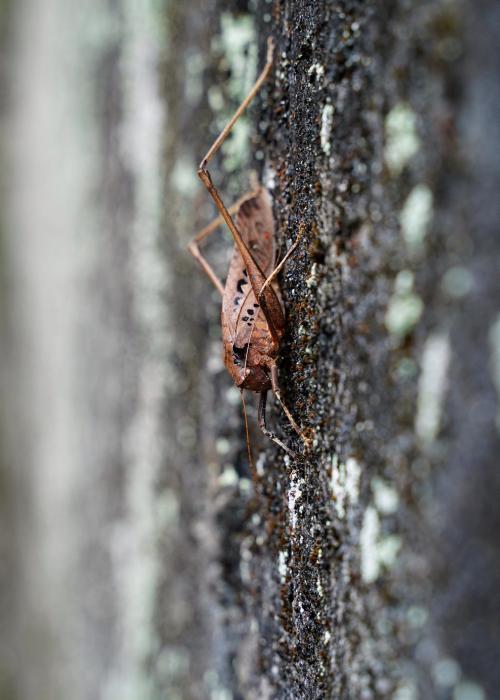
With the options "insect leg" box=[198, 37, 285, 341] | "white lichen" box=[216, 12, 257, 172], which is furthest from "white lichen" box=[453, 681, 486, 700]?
"white lichen" box=[216, 12, 257, 172]

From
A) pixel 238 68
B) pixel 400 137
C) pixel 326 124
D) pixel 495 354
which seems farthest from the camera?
pixel 238 68

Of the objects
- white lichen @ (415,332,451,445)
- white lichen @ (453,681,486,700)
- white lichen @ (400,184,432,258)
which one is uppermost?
white lichen @ (400,184,432,258)

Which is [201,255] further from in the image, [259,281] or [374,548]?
[374,548]

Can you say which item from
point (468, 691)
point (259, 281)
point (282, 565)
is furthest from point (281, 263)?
point (468, 691)

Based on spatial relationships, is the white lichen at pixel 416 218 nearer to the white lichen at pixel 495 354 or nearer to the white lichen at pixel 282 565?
the white lichen at pixel 495 354

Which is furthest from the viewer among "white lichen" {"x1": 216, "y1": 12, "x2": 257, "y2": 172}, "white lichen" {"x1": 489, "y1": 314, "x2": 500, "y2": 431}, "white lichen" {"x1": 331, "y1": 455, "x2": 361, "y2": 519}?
"white lichen" {"x1": 216, "y1": 12, "x2": 257, "y2": 172}

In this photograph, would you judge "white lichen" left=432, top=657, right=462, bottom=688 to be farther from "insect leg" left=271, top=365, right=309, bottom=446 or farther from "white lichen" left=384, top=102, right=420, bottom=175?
"white lichen" left=384, top=102, right=420, bottom=175
